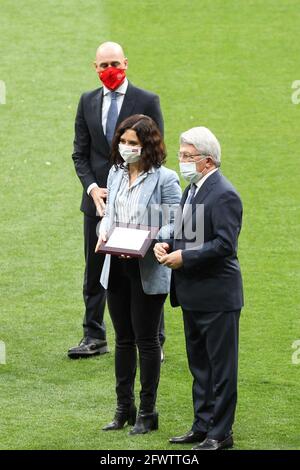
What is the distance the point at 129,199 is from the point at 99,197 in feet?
3.89

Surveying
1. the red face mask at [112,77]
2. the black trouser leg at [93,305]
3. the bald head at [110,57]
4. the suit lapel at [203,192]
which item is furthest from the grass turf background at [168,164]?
the bald head at [110,57]

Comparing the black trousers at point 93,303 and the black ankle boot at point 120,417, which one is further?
the black trousers at point 93,303

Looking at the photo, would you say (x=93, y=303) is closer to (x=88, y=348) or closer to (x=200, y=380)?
(x=88, y=348)

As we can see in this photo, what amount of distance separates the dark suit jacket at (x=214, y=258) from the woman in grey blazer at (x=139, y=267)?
236mm

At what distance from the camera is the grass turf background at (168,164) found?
860cm

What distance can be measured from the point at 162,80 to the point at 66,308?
6.37 metres

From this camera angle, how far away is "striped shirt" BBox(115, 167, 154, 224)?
7961mm

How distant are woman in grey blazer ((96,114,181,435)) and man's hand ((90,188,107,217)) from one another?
2.93 ft

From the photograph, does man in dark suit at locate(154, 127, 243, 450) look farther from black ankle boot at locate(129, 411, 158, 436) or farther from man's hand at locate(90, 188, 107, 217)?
man's hand at locate(90, 188, 107, 217)

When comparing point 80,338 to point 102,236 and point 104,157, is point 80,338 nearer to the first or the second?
point 104,157

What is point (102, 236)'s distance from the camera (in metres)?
8.00

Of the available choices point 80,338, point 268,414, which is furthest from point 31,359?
point 268,414

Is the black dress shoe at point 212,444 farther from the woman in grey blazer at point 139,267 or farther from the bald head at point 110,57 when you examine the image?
the bald head at point 110,57

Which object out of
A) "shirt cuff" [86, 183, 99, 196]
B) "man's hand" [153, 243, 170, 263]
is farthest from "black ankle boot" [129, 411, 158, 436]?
"shirt cuff" [86, 183, 99, 196]
